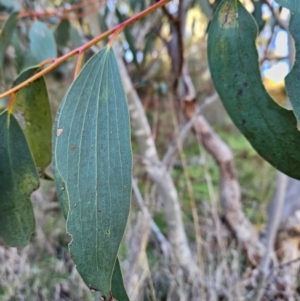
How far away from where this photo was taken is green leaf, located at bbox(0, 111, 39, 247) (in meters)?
0.47

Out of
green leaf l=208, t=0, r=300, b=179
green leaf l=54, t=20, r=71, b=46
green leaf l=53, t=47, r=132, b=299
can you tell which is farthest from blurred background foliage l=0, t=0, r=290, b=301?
green leaf l=53, t=47, r=132, b=299

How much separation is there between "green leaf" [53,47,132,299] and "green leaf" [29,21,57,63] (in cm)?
34

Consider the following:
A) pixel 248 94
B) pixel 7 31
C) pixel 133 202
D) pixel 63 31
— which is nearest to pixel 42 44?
pixel 7 31

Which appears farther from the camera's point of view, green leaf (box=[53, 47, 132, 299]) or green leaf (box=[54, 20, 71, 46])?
green leaf (box=[54, 20, 71, 46])

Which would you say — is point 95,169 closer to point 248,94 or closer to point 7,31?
point 248,94

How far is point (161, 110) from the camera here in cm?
250

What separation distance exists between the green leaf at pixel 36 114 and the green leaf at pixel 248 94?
222 millimetres

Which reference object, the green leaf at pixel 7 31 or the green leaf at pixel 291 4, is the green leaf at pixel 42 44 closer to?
the green leaf at pixel 7 31

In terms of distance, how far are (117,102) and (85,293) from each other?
69cm

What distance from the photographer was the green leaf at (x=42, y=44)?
72 centimetres

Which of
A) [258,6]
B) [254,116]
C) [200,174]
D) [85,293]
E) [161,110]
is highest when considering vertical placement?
[258,6]

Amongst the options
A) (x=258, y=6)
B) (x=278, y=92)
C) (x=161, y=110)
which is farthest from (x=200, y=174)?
(x=258, y=6)

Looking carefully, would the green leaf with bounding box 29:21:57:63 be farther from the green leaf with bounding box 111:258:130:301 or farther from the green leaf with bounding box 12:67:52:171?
the green leaf with bounding box 111:258:130:301

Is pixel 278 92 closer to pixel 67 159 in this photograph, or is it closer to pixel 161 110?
pixel 161 110
